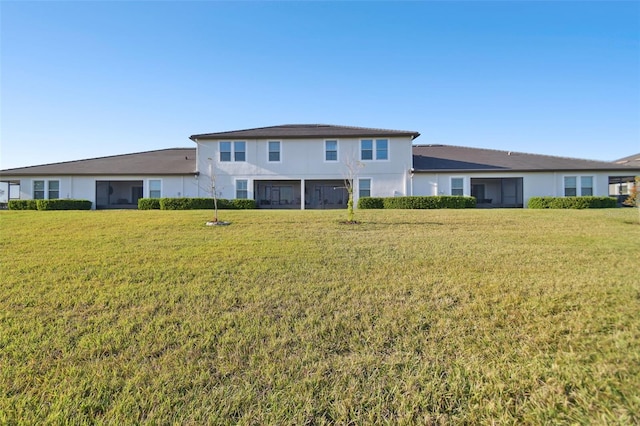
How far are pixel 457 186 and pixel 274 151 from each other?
1186 centimetres

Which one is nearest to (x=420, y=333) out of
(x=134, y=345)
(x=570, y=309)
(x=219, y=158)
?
(x=570, y=309)

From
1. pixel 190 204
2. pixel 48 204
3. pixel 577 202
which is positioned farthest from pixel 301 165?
pixel 577 202

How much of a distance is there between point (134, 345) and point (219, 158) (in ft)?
61.4

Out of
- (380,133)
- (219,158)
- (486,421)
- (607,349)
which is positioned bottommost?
(486,421)

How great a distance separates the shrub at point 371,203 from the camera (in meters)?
17.3

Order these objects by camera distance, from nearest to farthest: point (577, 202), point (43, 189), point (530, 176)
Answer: point (577, 202), point (530, 176), point (43, 189)

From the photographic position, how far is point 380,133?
20156mm

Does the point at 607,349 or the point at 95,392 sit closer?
the point at 95,392

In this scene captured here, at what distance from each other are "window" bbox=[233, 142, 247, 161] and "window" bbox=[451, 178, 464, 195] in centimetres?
1340

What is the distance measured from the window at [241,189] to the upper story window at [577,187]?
A: 19.9 metres

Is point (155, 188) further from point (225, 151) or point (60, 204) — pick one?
point (225, 151)

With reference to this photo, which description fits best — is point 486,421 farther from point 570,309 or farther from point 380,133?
point 380,133

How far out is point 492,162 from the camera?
71.3 ft

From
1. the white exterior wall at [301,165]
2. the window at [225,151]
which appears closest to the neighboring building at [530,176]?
the white exterior wall at [301,165]
